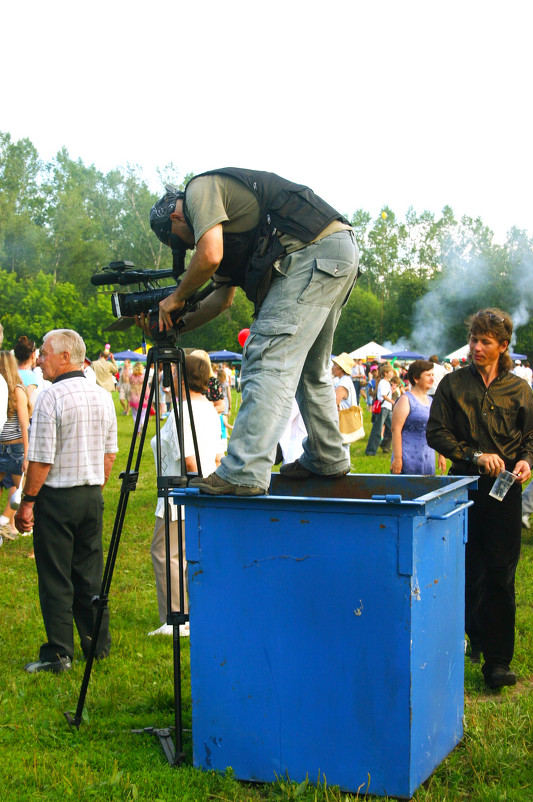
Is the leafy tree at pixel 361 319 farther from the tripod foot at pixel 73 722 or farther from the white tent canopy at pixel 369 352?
the tripod foot at pixel 73 722

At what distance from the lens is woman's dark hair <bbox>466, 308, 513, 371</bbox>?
15.8 feet

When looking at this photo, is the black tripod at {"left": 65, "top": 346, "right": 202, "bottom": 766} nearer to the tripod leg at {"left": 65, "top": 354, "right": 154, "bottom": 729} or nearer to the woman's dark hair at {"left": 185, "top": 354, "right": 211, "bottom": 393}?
the tripod leg at {"left": 65, "top": 354, "right": 154, "bottom": 729}

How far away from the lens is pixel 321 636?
10.3ft

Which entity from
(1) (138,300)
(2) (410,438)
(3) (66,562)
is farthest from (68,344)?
(2) (410,438)

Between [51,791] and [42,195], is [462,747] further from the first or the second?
[42,195]

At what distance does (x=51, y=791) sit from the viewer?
3352mm

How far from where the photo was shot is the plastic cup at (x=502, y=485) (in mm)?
4500

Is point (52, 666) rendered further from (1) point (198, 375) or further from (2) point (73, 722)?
(1) point (198, 375)

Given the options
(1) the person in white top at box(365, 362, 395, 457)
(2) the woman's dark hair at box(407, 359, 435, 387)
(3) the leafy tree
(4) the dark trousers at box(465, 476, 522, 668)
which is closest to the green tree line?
(3) the leafy tree

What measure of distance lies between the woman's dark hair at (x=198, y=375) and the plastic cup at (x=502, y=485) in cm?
233

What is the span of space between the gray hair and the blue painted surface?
229cm

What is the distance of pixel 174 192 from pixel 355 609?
1.93 meters

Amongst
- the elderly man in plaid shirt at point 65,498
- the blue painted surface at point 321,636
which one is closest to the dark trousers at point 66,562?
the elderly man in plaid shirt at point 65,498

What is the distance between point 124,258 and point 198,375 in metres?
62.0
